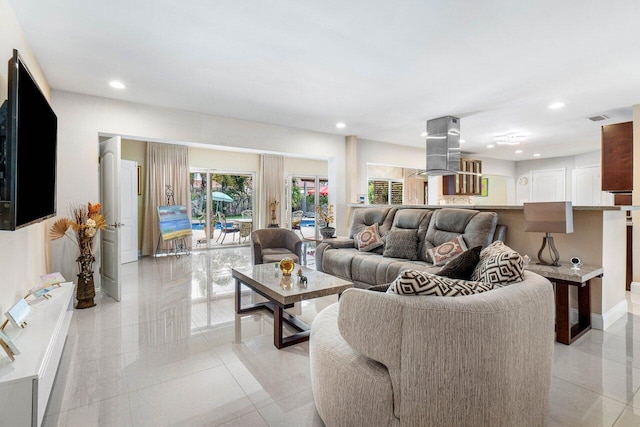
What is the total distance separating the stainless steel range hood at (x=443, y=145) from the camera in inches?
208

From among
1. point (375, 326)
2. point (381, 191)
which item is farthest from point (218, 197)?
point (375, 326)

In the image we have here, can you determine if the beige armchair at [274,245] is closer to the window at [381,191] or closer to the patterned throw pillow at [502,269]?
the patterned throw pillow at [502,269]

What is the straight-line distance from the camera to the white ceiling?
236cm

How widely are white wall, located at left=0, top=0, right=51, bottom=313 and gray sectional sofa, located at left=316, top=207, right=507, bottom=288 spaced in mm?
3163

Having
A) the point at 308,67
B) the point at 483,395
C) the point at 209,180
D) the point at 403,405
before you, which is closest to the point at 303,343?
the point at 403,405

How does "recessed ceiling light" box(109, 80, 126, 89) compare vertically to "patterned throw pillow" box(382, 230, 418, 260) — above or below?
above

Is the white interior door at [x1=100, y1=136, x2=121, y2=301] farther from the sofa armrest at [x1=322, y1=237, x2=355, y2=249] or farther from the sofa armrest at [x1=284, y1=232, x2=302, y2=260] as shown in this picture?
the sofa armrest at [x1=322, y1=237, x2=355, y2=249]

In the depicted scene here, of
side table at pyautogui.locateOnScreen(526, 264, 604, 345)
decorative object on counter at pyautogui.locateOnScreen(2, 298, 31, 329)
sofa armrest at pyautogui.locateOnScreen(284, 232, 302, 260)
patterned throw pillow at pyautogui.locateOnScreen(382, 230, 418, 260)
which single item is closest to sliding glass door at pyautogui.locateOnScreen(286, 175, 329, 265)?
sofa armrest at pyautogui.locateOnScreen(284, 232, 302, 260)

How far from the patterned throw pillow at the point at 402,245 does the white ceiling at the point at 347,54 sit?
6.04 feet

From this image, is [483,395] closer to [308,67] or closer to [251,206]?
[308,67]

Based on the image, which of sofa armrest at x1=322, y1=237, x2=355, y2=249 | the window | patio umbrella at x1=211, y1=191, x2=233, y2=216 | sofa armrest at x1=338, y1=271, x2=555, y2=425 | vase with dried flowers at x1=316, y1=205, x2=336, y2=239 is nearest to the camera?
sofa armrest at x1=338, y1=271, x2=555, y2=425

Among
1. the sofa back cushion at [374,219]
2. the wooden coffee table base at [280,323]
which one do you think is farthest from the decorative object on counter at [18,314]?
the sofa back cushion at [374,219]

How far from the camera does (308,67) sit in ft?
11.0

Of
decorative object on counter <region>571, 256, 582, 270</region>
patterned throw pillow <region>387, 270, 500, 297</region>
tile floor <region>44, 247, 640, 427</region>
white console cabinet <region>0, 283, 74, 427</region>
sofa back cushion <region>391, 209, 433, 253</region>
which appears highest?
sofa back cushion <region>391, 209, 433, 253</region>
